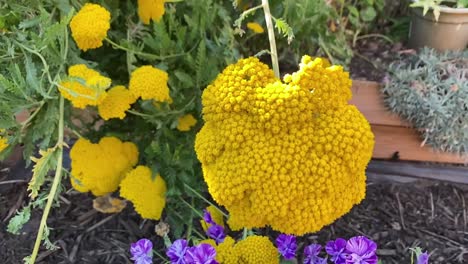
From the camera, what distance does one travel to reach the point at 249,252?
1.35 meters

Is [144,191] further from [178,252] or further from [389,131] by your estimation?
[389,131]

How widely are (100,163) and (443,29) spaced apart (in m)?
1.31

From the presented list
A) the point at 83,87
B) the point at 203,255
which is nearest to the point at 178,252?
the point at 203,255

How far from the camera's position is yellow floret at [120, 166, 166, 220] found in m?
1.62

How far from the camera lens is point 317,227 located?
1.09 meters

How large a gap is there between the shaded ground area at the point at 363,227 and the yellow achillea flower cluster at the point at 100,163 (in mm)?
255

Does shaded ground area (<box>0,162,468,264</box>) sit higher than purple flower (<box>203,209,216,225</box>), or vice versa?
purple flower (<box>203,209,216,225</box>)

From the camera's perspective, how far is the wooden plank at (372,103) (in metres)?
2.06

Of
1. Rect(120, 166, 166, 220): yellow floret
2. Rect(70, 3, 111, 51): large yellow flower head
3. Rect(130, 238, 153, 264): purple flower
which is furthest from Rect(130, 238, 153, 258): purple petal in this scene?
Rect(70, 3, 111, 51): large yellow flower head

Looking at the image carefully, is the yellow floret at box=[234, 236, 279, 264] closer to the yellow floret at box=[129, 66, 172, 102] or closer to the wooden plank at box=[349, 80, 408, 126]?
the yellow floret at box=[129, 66, 172, 102]

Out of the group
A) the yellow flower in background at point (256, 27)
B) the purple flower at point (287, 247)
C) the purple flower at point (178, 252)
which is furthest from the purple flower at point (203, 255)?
the yellow flower in background at point (256, 27)

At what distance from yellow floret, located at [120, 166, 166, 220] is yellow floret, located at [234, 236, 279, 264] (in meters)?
0.36

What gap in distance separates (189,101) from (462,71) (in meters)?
0.98

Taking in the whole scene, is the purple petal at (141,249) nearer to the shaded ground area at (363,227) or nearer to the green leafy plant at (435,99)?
the shaded ground area at (363,227)
